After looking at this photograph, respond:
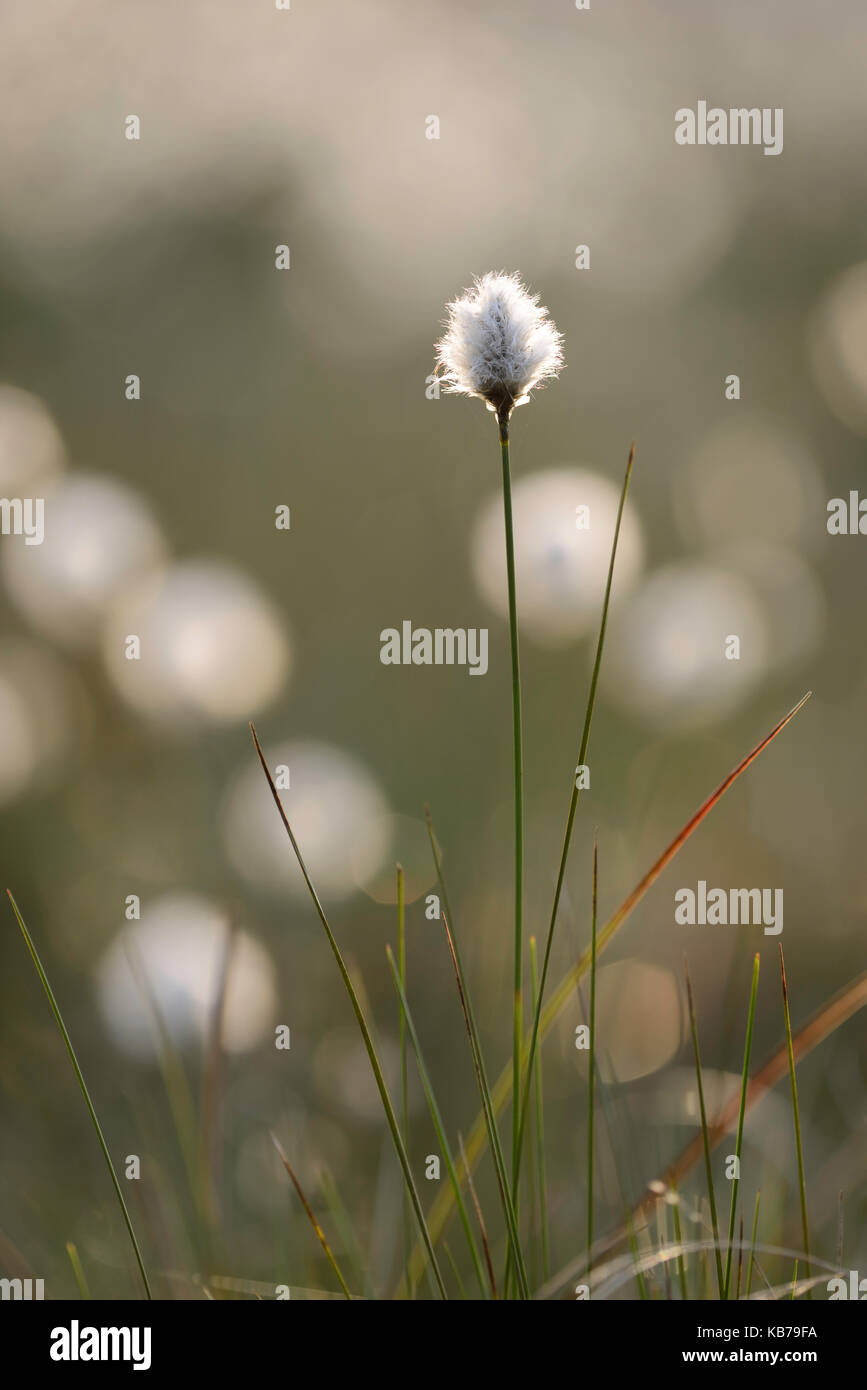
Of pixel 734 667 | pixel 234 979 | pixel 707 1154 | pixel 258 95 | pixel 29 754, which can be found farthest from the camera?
pixel 29 754

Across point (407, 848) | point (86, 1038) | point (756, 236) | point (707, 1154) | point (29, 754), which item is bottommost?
point (707, 1154)

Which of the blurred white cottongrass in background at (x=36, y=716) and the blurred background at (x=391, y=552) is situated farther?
the blurred white cottongrass in background at (x=36, y=716)

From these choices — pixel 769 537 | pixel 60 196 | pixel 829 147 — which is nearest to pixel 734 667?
pixel 769 537

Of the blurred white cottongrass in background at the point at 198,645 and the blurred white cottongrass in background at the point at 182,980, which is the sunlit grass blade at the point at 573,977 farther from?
the blurred white cottongrass in background at the point at 198,645

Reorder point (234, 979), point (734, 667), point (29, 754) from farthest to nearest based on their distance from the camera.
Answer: point (29, 754)
point (734, 667)
point (234, 979)

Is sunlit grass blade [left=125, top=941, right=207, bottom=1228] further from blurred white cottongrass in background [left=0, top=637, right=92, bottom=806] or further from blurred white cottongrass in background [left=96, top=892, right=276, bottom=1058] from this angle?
blurred white cottongrass in background [left=0, top=637, right=92, bottom=806]

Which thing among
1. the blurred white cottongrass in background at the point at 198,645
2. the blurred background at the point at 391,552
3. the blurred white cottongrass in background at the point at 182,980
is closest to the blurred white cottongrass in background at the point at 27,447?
the blurred background at the point at 391,552

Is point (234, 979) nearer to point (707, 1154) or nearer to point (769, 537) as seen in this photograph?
point (707, 1154)
